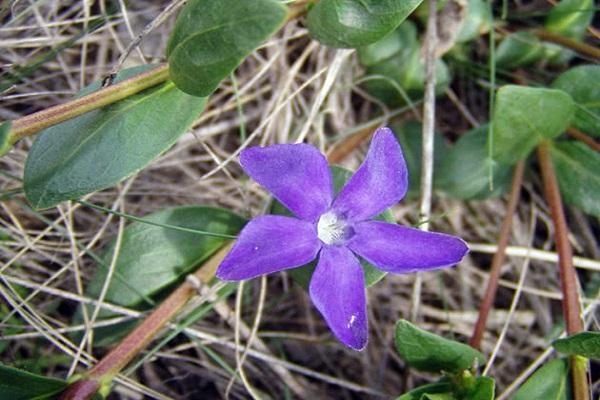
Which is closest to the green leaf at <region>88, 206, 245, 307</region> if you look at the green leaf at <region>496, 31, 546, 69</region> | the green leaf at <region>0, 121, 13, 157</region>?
the green leaf at <region>0, 121, 13, 157</region>

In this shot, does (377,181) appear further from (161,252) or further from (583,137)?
(583,137)

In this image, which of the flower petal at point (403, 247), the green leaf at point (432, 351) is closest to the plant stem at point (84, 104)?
the flower petal at point (403, 247)

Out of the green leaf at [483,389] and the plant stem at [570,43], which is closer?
the green leaf at [483,389]

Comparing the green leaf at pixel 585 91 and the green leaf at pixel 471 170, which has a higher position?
the green leaf at pixel 585 91

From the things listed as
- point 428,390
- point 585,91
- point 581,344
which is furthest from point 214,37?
point 585,91

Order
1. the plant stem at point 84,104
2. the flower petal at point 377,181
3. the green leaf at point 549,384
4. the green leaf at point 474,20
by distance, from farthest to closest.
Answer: the green leaf at point 474,20 → the green leaf at point 549,384 → the flower petal at point 377,181 → the plant stem at point 84,104

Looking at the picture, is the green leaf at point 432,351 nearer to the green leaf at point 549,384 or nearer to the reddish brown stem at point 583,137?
the green leaf at point 549,384

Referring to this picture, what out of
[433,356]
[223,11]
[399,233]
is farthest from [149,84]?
[433,356]
